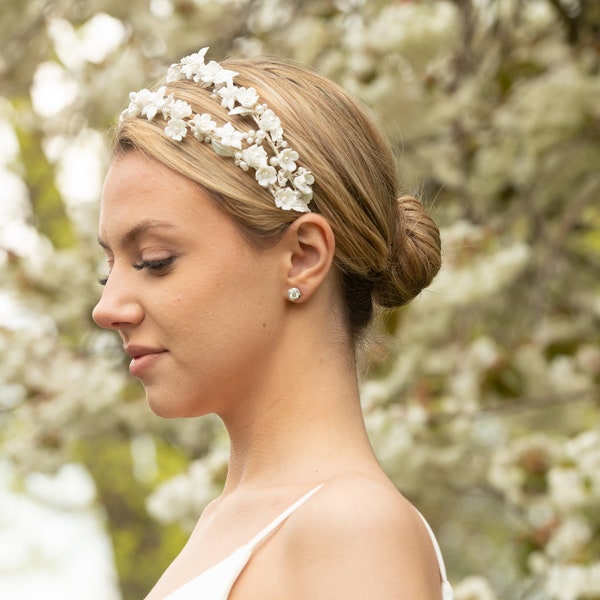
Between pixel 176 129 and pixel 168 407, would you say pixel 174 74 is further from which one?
pixel 168 407

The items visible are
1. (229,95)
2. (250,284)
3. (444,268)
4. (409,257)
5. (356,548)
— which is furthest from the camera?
(444,268)

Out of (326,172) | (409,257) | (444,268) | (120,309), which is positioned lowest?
(444,268)

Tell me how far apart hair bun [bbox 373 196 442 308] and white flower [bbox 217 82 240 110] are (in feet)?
1.06

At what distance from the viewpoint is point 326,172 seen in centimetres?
181

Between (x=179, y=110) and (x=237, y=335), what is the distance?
0.35m

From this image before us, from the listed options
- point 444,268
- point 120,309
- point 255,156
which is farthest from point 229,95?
point 444,268

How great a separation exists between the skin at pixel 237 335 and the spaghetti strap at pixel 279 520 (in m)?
0.03

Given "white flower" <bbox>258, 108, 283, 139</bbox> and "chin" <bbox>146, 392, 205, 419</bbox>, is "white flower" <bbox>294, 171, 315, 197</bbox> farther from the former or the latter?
"chin" <bbox>146, 392, 205, 419</bbox>

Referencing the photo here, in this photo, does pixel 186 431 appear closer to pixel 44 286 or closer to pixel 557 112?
pixel 44 286

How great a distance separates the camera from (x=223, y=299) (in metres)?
1.73

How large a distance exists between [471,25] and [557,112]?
19.6 inches

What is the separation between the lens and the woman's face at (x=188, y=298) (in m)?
1.73

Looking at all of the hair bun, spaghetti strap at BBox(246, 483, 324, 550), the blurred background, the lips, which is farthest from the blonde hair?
the blurred background

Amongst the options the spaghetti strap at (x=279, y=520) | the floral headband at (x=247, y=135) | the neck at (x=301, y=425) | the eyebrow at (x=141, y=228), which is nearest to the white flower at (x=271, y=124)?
the floral headband at (x=247, y=135)
